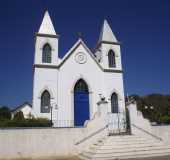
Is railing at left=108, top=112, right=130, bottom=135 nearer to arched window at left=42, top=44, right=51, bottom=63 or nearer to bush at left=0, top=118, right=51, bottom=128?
bush at left=0, top=118, right=51, bottom=128

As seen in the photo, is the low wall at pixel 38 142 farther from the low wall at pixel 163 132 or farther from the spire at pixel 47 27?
the spire at pixel 47 27

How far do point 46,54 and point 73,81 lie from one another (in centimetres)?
377

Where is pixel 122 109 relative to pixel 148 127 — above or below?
above

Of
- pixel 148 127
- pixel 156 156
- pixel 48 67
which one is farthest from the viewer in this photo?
pixel 48 67

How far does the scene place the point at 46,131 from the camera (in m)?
14.7

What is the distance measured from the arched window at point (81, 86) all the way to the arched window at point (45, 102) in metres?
2.78

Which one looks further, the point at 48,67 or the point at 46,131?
the point at 48,67

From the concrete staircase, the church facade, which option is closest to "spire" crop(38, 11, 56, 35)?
the church facade

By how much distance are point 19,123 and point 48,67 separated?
721 cm

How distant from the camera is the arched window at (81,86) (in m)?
21.6

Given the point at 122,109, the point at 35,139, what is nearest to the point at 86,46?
the point at 122,109

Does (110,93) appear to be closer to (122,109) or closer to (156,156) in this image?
(122,109)

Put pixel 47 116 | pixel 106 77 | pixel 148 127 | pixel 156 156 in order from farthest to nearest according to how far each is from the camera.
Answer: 1. pixel 106 77
2. pixel 47 116
3. pixel 148 127
4. pixel 156 156

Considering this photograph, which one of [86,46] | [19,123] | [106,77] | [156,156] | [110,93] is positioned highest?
[86,46]
